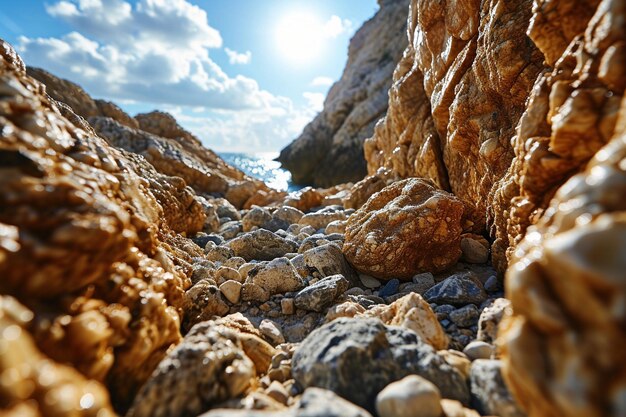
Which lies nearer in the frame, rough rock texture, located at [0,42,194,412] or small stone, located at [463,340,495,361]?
rough rock texture, located at [0,42,194,412]

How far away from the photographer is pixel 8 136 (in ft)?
6.22

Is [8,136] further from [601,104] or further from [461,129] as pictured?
[461,129]

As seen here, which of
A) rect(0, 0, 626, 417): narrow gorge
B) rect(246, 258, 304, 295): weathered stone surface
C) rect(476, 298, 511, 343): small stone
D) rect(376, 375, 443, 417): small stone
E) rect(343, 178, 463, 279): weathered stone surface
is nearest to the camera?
rect(0, 0, 626, 417): narrow gorge

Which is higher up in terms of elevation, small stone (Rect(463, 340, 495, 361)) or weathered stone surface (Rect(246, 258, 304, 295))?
weathered stone surface (Rect(246, 258, 304, 295))

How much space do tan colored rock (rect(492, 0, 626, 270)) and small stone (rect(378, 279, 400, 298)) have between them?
1.36m

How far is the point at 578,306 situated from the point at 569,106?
1.48m

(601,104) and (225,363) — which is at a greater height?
(601,104)

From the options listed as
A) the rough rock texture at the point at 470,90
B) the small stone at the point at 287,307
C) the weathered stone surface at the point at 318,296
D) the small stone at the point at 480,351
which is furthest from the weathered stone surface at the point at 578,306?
the rough rock texture at the point at 470,90

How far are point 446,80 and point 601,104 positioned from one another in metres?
4.08

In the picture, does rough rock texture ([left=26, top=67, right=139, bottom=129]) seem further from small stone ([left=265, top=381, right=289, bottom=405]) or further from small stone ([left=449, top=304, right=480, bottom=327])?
small stone ([left=449, top=304, right=480, bottom=327])

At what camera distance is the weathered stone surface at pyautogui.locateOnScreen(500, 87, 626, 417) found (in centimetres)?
115

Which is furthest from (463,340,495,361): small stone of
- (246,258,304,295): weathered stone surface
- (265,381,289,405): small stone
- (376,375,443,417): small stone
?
(246,258,304,295): weathered stone surface

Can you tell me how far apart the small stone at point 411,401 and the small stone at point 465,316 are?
1.38 meters

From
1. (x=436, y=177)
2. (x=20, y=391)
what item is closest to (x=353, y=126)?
(x=436, y=177)
